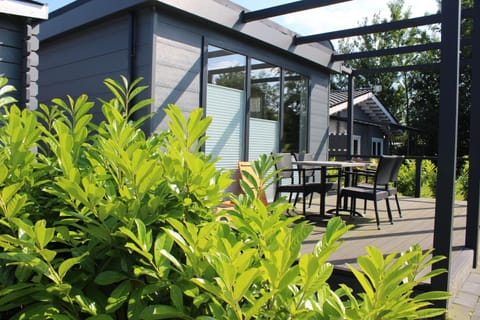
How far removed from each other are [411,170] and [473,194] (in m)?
9.24

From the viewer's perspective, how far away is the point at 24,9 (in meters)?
3.53

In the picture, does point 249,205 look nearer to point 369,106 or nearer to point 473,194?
point 473,194

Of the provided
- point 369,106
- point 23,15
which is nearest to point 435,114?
point 369,106

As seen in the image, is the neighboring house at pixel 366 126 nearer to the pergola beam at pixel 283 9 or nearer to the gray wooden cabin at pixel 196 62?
the gray wooden cabin at pixel 196 62

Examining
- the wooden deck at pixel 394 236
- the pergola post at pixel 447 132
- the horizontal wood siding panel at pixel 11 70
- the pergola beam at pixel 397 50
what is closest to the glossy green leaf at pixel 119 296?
the wooden deck at pixel 394 236

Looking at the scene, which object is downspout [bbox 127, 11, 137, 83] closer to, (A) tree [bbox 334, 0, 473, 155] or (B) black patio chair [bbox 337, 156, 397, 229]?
(B) black patio chair [bbox 337, 156, 397, 229]

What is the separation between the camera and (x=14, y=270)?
2.70ft

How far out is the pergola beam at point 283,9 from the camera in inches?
170

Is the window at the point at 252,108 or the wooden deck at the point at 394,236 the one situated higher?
the window at the point at 252,108

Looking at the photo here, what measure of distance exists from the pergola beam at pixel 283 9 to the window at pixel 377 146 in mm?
15711

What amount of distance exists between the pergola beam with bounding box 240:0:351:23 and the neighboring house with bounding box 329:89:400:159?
10.3 meters

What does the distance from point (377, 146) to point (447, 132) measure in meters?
18.5

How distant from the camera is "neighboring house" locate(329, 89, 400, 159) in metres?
15.5

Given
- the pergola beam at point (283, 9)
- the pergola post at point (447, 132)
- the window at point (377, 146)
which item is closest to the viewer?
the pergola post at point (447, 132)
